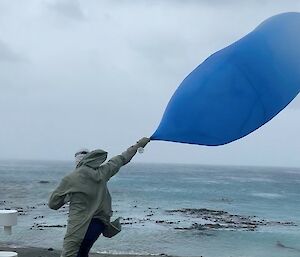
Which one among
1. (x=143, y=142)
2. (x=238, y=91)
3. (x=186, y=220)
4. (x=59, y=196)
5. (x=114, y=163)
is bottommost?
(x=186, y=220)

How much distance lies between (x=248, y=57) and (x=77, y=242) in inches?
97.1

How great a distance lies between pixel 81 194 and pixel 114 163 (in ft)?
1.41

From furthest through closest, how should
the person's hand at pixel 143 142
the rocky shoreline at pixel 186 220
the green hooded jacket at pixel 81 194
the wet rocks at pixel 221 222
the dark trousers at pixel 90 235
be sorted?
the wet rocks at pixel 221 222, the rocky shoreline at pixel 186 220, the person's hand at pixel 143 142, the dark trousers at pixel 90 235, the green hooded jacket at pixel 81 194

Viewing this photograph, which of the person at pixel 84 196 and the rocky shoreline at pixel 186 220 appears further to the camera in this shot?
the rocky shoreline at pixel 186 220

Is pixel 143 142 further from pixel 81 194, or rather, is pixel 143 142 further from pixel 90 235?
pixel 90 235

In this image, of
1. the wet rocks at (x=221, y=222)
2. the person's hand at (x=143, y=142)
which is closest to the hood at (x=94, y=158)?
the person's hand at (x=143, y=142)

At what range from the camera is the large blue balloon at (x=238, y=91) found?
224 inches

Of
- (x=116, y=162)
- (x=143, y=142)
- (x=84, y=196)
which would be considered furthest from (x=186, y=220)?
(x=84, y=196)

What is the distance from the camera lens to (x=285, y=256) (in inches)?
972

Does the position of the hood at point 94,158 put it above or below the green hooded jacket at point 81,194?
above

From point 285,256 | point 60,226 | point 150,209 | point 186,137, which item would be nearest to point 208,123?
point 186,137

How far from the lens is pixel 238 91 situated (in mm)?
5719

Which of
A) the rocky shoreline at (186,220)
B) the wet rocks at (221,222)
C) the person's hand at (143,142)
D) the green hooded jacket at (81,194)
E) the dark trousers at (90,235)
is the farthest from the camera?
the wet rocks at (221,222)

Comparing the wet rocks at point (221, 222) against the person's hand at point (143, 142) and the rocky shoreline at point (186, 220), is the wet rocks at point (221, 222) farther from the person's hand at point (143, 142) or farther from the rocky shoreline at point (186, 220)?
the person's hand at point (143, 142)
